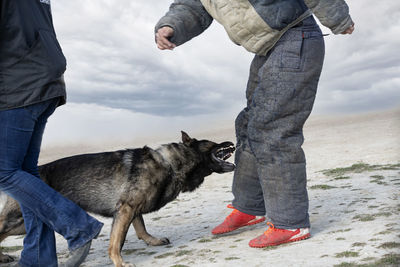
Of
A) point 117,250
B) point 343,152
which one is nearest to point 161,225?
point 117,250

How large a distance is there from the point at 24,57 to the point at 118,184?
1755mm

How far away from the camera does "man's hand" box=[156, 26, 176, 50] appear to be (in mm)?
4312

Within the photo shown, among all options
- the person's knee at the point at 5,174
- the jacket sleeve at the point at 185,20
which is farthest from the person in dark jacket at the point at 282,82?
the person's knee at the point at 5,174

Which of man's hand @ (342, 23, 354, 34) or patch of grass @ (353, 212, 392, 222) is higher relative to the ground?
man's hand @ (342, 23, 354, 34)

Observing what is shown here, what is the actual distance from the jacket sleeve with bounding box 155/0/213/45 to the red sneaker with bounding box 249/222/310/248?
2.29m

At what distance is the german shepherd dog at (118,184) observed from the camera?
4.26m

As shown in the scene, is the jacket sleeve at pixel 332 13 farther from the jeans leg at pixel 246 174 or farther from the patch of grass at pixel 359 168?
the patch of grass at pixel 359 168

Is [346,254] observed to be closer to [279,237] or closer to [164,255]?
[279,237]

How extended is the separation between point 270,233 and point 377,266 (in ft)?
4.27

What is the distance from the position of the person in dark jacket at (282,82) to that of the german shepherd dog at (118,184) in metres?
1.09

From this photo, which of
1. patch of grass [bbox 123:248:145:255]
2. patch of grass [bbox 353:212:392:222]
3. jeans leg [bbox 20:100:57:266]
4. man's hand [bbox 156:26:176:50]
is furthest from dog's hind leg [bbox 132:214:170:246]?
patch of grass [bbox 353:212:392:222]

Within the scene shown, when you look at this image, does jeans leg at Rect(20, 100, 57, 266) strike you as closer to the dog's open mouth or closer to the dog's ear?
the dog's ear

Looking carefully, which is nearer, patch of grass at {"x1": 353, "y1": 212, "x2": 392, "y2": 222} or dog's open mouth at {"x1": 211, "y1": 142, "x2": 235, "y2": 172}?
patch of grass at {"x1": 353, "y1": 212, "x2": 392, "y2": 222}

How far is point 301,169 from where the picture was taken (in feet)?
13.4
